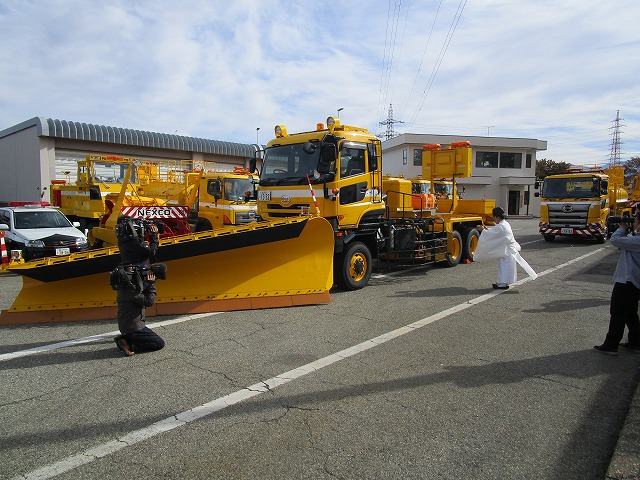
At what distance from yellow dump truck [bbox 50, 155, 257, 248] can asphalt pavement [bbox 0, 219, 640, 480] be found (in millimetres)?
6348

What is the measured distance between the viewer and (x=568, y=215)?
60.9 feet

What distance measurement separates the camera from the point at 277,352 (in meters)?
5.48

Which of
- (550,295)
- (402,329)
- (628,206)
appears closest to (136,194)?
(402,329)

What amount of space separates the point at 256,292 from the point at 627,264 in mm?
5207

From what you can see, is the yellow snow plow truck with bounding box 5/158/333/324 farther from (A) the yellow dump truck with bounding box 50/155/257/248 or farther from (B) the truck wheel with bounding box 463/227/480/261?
(B) the truck wheel with bounding box 463/227/480/261

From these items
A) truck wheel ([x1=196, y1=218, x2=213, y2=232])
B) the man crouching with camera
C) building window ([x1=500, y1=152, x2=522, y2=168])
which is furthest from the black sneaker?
building window ([x1=500, y1=152, x2=522, y2=168])

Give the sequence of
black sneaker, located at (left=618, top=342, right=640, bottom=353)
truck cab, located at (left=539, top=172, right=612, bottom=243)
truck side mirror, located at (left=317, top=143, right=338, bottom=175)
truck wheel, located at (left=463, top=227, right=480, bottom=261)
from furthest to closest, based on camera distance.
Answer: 1. truck cab, located at (left=539, top=172, right=612, bottom=243)
2. truck wheel, located at (left=463, top=227, right=480, bottom=261)
3. truck side mirror, located at (left=317, top=143, right=338, bottom=175)
4. black sneaker, located at (left=618, top=342, right=640, bottom=353)

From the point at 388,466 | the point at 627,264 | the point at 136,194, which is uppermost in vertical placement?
the point at 136,194

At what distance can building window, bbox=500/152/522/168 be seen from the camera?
44.7 metres

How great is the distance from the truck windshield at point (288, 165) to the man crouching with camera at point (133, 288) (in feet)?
12.5

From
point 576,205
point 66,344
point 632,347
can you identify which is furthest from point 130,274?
point 576,205

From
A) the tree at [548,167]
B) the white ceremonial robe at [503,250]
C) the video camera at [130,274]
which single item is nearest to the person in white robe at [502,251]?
the white ceremonial robe at [503,250]

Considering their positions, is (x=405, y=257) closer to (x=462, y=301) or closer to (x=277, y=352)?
(x=462, y=301)

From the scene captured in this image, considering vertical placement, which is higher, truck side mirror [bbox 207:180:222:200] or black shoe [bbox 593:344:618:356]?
truck side mirror [bbox 207:180:222:200]
